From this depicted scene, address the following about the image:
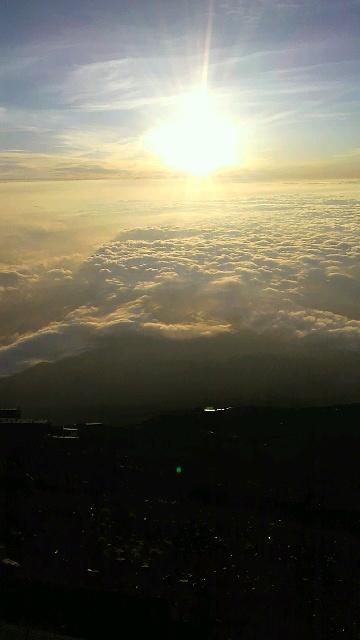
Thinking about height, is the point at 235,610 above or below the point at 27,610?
below

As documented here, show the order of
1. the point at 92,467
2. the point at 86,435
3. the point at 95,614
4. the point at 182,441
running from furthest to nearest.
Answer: the point at 182,441 → the point at 86,435 → the point at 92,467 → the point at 95,614

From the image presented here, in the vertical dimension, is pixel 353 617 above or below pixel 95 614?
below

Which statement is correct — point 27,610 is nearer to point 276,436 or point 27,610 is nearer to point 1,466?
point 1,466

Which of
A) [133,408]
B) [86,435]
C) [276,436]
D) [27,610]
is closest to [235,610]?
[27,610]

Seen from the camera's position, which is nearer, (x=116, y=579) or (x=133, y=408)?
(x=116, y=579)

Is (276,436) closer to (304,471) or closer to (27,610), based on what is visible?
(304,471)

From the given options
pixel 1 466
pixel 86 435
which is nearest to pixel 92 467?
pixel 86 435

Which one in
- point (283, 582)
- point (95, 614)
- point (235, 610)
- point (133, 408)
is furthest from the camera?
point (133, 408)
